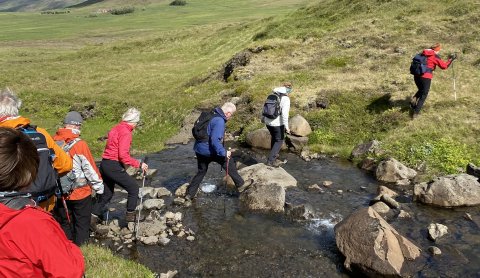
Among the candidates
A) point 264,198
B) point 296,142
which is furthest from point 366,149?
point 264,198

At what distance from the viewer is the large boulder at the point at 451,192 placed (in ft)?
45.4

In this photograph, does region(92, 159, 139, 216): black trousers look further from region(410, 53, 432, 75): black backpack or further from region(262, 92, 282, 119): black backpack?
region(410, 53, 432, 75): black backpack

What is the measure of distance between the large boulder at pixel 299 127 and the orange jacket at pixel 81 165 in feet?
46.2

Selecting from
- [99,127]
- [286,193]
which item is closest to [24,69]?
[99,127]

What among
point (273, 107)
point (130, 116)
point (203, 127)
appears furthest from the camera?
point (273, 107)

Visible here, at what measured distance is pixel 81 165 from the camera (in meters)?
9.58

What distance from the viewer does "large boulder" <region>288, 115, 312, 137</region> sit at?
22.2m

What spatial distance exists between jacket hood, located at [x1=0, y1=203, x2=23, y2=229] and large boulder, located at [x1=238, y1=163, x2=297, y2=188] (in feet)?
39.1

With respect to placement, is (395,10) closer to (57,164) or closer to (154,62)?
(154,62)

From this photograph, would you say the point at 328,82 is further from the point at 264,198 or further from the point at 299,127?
the point at 264,198

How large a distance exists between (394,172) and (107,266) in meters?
11.9

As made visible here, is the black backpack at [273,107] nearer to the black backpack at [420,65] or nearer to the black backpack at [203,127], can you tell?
the black backpack at [203,127]

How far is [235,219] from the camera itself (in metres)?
13.5

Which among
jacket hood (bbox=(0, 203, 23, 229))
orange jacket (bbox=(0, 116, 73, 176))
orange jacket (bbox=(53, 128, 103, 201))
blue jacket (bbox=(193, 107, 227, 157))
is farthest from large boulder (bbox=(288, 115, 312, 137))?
jacket hood (bbox=(0, 203, 23, 229))
